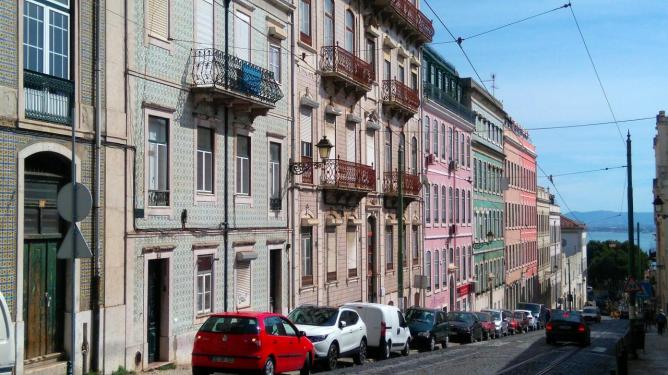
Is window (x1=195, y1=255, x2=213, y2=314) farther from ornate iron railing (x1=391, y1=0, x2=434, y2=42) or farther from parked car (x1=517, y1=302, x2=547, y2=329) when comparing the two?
parked car (x1=517, y1=302, x2=547, y2=329)

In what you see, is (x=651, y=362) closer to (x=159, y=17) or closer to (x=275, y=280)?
(x=275, y=280)

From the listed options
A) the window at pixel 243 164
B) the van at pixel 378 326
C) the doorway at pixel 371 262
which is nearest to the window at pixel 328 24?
the window at pixel 243 164

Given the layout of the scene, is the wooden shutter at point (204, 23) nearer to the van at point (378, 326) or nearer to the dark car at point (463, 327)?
the van at point (378, 326)

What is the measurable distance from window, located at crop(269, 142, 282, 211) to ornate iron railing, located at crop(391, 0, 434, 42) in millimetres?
12675

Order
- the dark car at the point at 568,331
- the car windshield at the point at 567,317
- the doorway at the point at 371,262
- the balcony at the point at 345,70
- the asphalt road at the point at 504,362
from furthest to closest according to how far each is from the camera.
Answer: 1. the doorway at the point at 371,262
2. the car windshield at the point at 567,317
3. the dark car at the point at 568,331
4. the balcony at the point at 345,70
5. the asphalt road at the point at 504,362

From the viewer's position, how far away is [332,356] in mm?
20594

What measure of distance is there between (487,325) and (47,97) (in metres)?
27.5

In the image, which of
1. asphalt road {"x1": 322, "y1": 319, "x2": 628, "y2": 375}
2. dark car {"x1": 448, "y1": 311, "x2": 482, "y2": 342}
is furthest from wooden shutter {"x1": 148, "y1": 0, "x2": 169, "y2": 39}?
dark car {"x1": 448, "y1": 311, "x2": 482, "y2": 342}

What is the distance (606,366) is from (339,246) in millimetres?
10913

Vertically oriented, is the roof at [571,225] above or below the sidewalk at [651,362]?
above

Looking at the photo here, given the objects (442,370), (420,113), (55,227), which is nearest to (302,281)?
(442,370)

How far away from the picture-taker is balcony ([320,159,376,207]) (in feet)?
98.1

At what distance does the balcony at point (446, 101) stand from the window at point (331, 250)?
1551 cm

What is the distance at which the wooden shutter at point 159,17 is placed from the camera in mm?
20031
